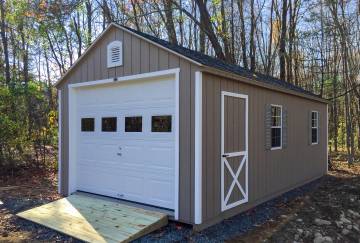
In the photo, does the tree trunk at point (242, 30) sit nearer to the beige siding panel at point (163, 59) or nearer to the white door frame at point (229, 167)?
the white door frame at point (229, 167)

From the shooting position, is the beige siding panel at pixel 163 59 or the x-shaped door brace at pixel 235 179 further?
the x-shaped door brace at pixel 235 179

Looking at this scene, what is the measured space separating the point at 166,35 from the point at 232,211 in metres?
13.0

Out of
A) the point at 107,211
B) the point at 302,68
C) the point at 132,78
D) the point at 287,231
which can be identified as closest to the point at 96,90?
the point at 132,78

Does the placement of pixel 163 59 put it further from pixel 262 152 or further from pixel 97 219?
pixel 262 152

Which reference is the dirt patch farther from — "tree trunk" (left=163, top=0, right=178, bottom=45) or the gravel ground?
"tree trunk" (left=163, top=0, right=178, bottom=45)

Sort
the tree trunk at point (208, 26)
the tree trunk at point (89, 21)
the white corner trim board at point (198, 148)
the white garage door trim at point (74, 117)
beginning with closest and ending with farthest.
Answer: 1. the white corner trim board at point (198, 148)
2. the white garage door trim at point (74, 117)
3. the tree trunk at point (208, 26)
4. the tree trunk at point (89, 21)

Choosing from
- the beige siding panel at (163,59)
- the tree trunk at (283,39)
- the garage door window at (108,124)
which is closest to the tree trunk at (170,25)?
the tree trunk at (283,39)

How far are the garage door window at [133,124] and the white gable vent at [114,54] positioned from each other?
1054 millimetres

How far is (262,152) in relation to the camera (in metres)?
6.87

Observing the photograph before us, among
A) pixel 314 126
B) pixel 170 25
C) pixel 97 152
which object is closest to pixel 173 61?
pixel 97 152

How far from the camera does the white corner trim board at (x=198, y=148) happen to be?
16.2 ft

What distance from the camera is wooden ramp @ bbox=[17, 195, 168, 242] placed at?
15.0ft

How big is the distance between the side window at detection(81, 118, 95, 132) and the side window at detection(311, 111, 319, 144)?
669 centimetres

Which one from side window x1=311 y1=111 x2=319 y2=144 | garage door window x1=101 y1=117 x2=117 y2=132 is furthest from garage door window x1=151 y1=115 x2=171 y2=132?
side window x1=311 y1=111 x2=319 y2=144
